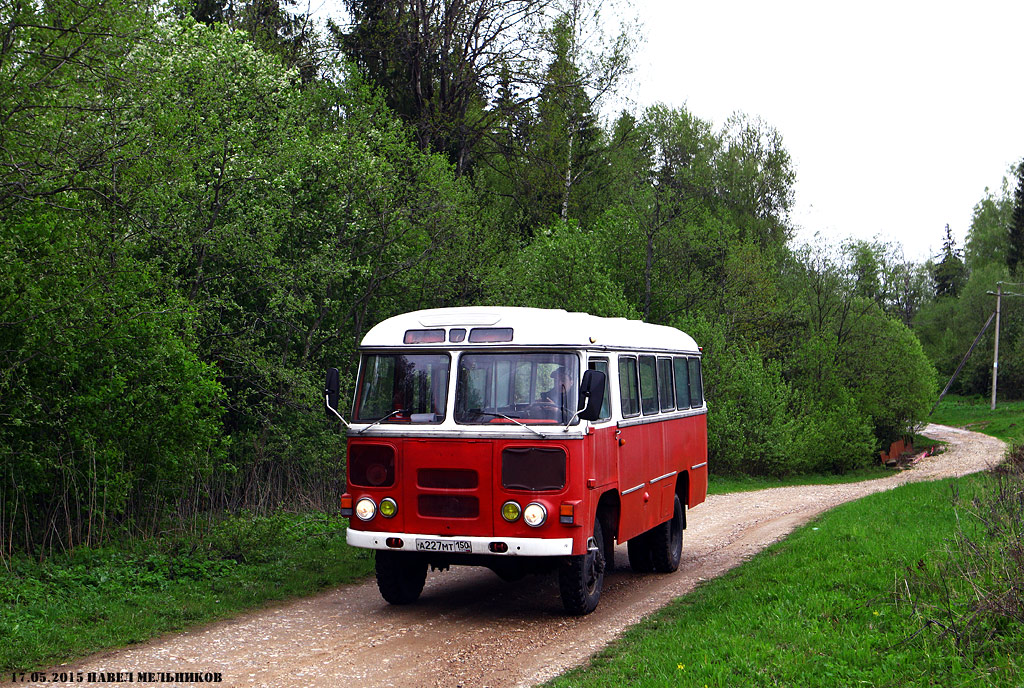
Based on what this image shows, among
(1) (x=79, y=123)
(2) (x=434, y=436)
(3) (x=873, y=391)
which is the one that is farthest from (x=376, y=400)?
(3) (x=873, y=391)

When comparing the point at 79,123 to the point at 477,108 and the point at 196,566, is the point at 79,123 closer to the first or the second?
the point at 196,566

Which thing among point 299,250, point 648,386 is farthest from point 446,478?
point 299,250

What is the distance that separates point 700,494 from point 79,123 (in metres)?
10.3

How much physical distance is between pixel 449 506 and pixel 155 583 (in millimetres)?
3665

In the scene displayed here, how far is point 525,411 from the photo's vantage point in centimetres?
960

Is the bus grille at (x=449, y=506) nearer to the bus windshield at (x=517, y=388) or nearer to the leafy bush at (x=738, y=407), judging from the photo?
the bus windshield at (x=517, y=388)

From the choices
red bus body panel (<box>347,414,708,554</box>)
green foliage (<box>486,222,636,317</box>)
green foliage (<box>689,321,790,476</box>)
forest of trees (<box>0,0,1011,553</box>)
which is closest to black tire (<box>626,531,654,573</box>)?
red bus body panel (<box>347,414,708,554</box>)

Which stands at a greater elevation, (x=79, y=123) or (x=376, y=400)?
(x=79, y=123)

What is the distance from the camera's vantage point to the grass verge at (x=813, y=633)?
22.6ft

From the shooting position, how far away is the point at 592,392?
916 cm

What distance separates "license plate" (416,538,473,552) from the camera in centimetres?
940

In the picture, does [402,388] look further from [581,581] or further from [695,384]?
[695,384]

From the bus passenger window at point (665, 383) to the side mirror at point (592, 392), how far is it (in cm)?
350

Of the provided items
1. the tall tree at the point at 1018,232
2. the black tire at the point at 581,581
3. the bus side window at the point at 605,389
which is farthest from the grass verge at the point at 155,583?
the tall tree at the point at 1018,232
